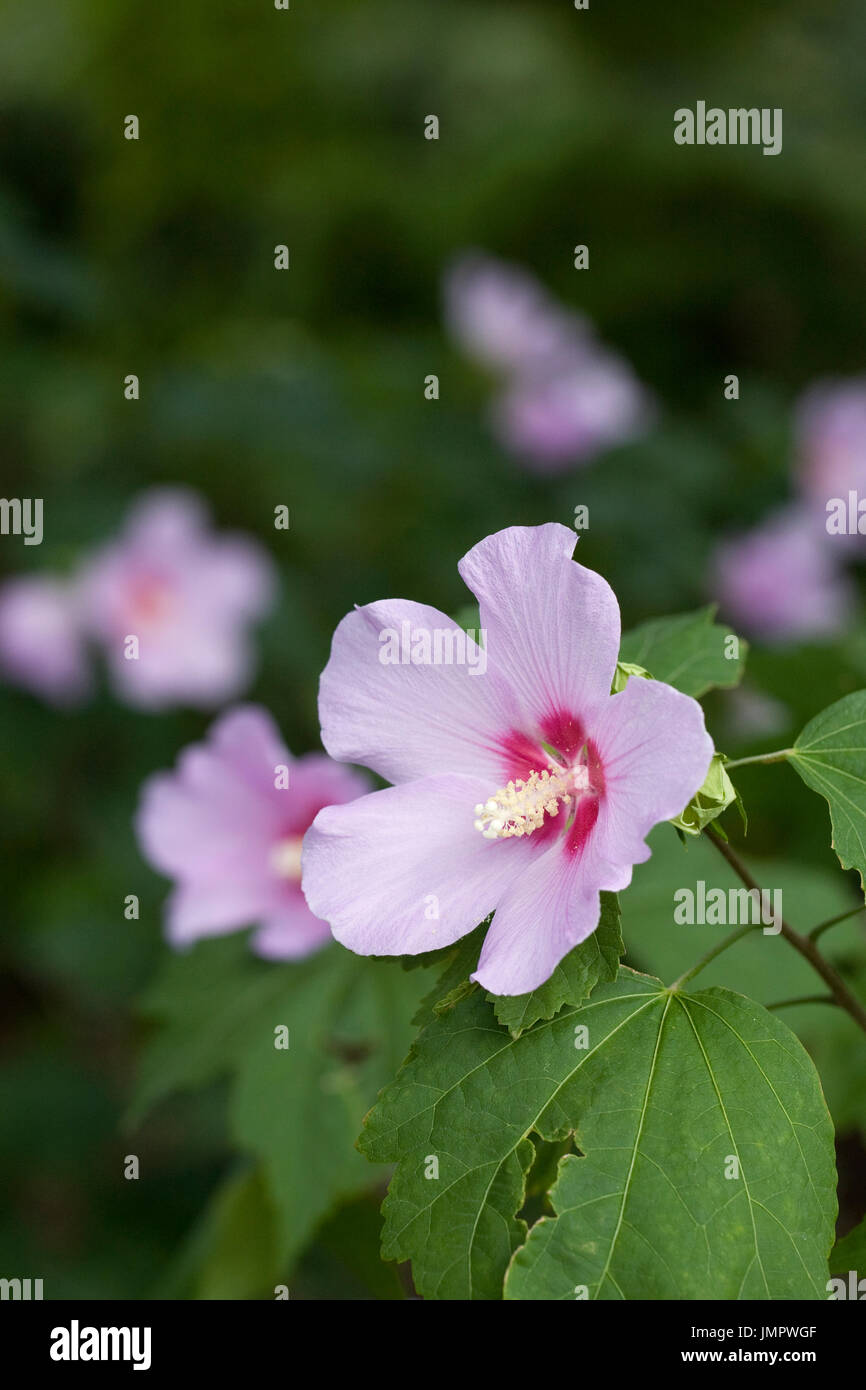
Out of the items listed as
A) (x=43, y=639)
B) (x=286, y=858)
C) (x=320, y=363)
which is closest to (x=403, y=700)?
(x=286, y=858)

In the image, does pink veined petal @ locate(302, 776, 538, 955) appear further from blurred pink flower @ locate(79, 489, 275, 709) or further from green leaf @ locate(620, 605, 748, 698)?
blurred pink flower @ locate(79, 489, 275, 709)

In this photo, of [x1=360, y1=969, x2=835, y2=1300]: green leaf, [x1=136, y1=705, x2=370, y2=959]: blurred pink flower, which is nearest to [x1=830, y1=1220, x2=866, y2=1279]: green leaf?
[x1=360, y1=969, x2=835, y2=1300]: green leaf

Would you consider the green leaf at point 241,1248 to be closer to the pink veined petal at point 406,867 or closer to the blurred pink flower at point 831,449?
the pink veined petal at point 406,867

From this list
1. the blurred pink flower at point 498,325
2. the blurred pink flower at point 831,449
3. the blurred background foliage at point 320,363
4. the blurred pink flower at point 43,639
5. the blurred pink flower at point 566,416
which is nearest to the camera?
the blurred background foliage at point 320,363

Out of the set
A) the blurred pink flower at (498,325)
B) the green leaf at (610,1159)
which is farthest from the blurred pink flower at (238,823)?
the blurred pink flower at (498,325)

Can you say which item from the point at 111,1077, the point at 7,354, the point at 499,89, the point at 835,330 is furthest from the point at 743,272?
the point at 111,1077

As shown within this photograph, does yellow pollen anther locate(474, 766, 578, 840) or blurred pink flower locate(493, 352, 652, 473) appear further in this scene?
blurred pink flower locate(493, 352, 652, 473)
